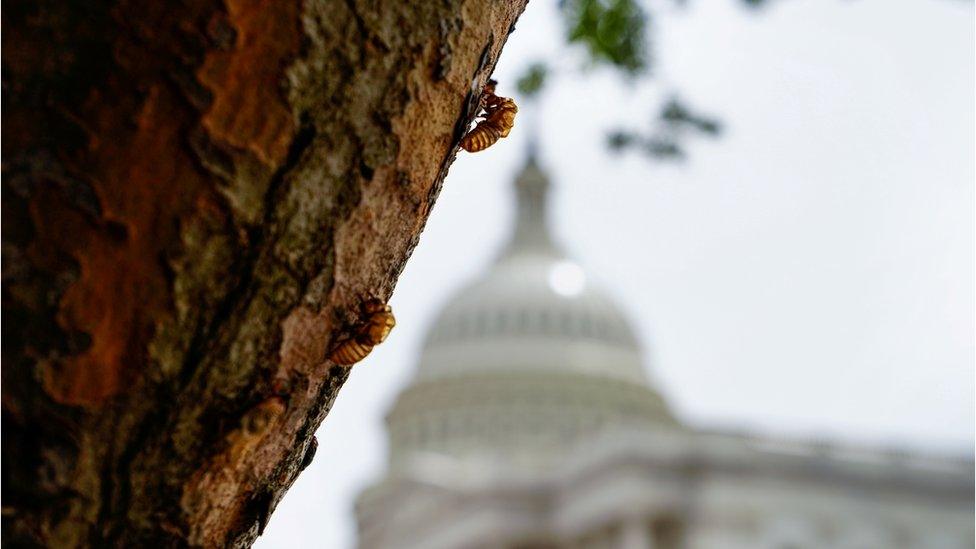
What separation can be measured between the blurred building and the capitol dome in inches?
3.0

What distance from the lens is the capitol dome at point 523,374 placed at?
239ft

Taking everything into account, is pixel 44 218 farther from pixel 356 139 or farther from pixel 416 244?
pixel 416 244

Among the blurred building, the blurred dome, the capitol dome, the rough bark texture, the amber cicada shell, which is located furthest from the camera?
the blurred dome

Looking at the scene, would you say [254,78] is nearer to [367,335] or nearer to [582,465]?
[367,335]

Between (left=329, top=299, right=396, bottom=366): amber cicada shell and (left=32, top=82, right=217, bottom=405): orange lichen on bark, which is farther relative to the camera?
(left=329, top=299, right=396, bottom=366): amber cicada shell

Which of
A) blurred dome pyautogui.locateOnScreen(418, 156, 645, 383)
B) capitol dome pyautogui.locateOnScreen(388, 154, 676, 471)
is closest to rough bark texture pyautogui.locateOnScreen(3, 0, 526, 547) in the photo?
capitol dome pyautogui.locateOnScreen(388, 154, 676, 471)

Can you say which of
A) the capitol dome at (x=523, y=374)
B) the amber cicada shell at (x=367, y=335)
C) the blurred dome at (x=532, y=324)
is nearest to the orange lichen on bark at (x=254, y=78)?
the amber cicada shell at (x=367, y=335)

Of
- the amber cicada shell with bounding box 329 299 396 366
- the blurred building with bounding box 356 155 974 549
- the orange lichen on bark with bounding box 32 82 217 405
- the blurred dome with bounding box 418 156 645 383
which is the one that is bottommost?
the orange lichen on bark with bounding box 32 82 217 405

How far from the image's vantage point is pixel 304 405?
2334 millimetres

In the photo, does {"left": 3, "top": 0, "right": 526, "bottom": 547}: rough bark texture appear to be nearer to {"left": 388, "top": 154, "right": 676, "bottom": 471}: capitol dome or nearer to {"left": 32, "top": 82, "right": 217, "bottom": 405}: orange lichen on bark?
{"left": 32, "top": 82, "right": 217, "bottom": 405}: orange lichen on bark

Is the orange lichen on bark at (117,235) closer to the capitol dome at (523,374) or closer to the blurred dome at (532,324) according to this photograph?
the capitol dome at (523,374)

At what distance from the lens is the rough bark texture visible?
6.49 feet

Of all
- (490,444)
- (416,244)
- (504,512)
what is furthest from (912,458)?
(416,244)

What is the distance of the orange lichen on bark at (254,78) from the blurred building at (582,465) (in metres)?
50.6
